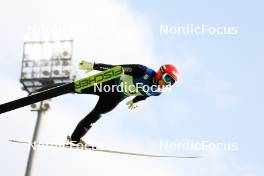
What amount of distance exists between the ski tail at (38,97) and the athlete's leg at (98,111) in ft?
2.33

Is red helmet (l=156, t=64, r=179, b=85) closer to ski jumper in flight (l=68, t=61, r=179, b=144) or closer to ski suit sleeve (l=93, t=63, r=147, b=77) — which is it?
ski jumper in flight (l=68, t=61, r=179, b=144)

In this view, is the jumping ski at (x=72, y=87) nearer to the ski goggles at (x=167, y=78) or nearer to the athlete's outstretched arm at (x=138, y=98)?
the ski goggles at (x=167, y=78)

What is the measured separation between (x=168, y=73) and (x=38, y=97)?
109 inches

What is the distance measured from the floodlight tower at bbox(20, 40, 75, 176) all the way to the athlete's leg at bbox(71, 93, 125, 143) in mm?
16008

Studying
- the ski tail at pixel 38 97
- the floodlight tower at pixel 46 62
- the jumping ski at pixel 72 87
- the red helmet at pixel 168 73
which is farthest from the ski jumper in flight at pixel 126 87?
the floodlight tower at pixel 46 62

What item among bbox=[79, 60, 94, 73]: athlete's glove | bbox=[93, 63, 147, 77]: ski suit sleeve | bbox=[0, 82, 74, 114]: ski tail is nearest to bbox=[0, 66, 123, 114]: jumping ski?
bbox=[0, 82, 74, 114]: ski tail

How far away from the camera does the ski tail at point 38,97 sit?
39.1 ft

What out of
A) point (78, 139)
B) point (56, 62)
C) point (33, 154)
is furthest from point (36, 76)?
point (78, 139)

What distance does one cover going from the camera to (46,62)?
95.9 feet

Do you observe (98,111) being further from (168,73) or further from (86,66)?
(168,73)

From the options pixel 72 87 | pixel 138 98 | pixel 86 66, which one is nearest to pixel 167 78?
pixel 138 98

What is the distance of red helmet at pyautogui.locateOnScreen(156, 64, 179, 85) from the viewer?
38.1 feet

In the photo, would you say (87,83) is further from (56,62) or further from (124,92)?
(56,62)

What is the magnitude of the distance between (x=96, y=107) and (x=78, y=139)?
917 millimetres
